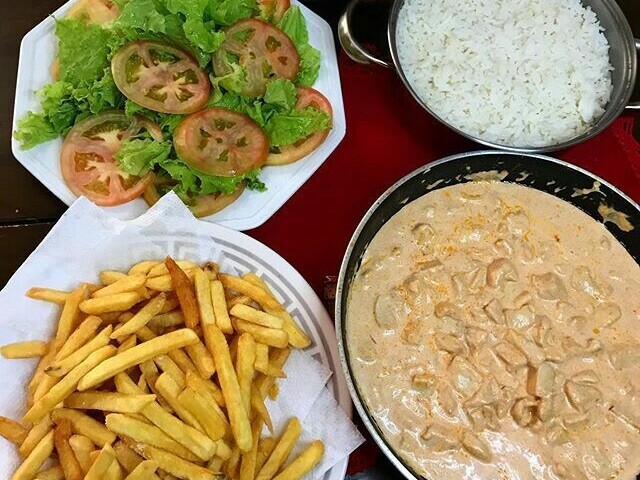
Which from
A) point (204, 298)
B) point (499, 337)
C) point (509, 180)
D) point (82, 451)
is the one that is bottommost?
point (82, 451)

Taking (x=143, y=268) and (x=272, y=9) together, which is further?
(x=272, y=9)

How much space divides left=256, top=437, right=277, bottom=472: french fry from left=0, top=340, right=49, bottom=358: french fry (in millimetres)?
580

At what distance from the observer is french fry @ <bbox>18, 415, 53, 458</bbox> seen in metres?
1.55

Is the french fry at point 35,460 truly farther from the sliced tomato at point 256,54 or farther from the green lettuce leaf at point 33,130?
the sliced tomato at point 256,54

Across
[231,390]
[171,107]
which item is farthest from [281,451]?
[171,107]

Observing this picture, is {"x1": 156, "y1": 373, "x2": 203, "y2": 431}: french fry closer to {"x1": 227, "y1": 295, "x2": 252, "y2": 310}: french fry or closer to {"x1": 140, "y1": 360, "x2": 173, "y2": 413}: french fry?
{"x1": 140, "y1": 360, "x2": 173, "y2": 413}: french fry

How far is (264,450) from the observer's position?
1.67 meters

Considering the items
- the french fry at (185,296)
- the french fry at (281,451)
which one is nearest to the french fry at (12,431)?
the french fry at (185,296)

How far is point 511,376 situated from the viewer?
1.80 m

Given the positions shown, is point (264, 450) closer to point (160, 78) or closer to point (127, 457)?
point (127, 457)

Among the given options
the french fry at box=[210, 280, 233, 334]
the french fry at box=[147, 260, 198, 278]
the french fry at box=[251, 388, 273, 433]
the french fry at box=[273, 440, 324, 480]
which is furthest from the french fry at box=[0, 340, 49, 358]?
the french fry at box=[273, 440, 324, 480]

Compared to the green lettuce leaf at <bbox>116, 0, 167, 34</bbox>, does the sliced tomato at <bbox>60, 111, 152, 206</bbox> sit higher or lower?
lower

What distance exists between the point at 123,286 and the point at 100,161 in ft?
1.72

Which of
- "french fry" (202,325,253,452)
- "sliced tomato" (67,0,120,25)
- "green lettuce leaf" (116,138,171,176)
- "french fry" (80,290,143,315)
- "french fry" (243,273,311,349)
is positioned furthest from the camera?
"sliced tomato" (67,0,120,25)
